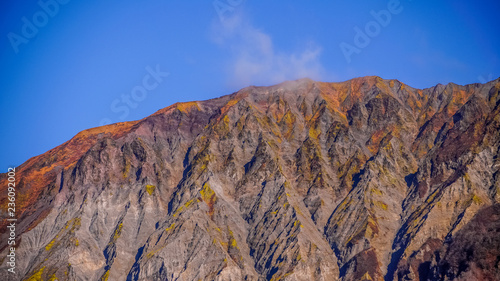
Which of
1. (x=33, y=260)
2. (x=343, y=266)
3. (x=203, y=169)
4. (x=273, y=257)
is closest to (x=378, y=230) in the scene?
(x=343, y=266)

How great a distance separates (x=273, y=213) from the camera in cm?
17025

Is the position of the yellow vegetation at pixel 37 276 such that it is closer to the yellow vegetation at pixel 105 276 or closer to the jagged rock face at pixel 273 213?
the jagged rock face at pixel 273 213

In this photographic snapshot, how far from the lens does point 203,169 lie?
188m

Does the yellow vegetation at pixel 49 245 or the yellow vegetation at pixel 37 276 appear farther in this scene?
the yellow vegetation at pixel 49 245

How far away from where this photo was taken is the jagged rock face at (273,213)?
149 m

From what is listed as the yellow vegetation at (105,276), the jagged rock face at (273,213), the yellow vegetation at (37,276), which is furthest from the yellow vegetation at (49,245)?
the yellow vegetation at (105,276)

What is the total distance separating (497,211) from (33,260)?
12292cm

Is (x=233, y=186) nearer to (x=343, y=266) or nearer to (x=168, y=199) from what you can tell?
(x=168, y=199)

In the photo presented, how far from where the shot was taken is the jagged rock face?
14925 cm

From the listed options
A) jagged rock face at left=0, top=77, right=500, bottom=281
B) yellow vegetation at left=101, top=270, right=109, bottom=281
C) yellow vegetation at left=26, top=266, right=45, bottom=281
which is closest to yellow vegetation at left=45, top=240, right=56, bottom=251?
jagged rock face at left=0, top=77, right=500, bottom=281

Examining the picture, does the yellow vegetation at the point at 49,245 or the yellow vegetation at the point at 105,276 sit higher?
the yellow vegetation at the point at 49,245

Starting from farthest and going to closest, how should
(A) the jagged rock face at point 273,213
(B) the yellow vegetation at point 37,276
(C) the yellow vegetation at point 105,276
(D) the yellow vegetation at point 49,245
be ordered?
(D) the yellow vegetation at point 49,245 → (B) the yellow vegetation at point 37,276 → (C) the yellow vegetation at point 105,276 → (A) the jagged rock face at point 273,213

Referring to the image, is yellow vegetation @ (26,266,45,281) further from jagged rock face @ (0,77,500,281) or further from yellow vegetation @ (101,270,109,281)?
Result: yellow vegetation @ (101,270,109,281)

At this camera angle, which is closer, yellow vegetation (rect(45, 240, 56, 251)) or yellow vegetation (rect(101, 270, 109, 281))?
yellow vegetation (rect(101, 270, 109, 281))
